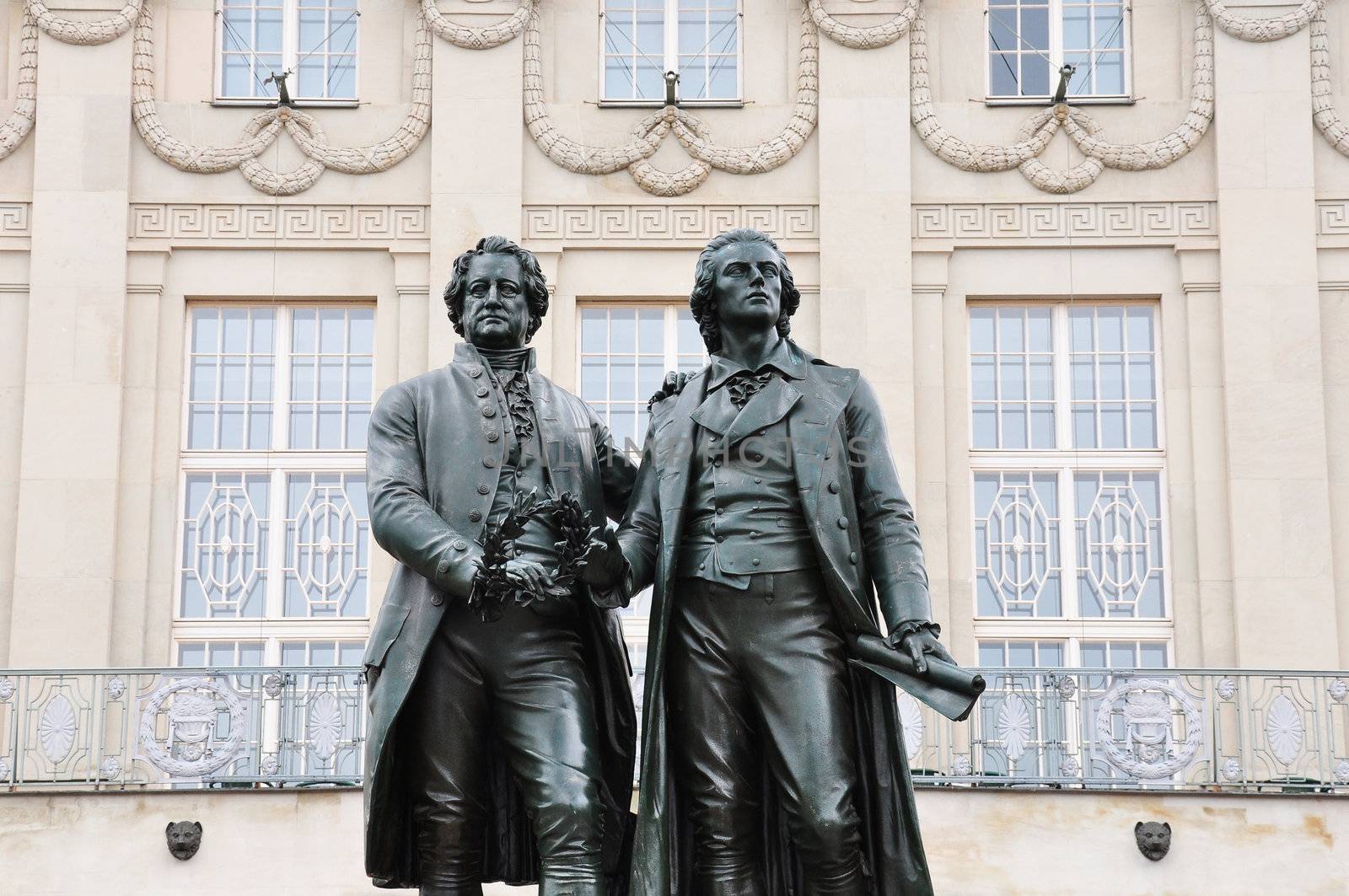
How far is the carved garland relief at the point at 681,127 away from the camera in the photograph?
19266 millimetres

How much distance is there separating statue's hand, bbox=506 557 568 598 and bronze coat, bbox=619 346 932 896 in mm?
360

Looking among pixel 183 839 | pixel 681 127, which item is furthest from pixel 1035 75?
pixel 183 839

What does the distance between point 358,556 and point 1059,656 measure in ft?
17.4

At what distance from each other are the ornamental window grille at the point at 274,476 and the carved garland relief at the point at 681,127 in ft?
3.89

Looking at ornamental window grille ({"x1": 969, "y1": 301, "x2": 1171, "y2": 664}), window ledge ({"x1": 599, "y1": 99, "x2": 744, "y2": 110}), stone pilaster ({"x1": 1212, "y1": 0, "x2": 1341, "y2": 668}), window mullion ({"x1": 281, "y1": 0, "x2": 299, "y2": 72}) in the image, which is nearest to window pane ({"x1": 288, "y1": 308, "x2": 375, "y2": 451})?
window mullion ({"x1": 281, "y1": 0, "x2": 299, "y2": 72})

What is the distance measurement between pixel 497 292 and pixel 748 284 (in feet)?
2.47

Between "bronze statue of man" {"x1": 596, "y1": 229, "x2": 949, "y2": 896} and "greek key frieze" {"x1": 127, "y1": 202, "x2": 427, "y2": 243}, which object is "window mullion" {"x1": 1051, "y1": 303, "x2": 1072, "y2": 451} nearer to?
"greek key frieze" {"x1": 127, "y1": 202, "x2": 427, "y2": 243}

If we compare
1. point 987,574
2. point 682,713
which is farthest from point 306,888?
point 682,713

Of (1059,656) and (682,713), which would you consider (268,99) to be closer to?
(1059,656)

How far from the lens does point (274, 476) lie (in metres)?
19.1

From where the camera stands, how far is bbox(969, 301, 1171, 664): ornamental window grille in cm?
1883

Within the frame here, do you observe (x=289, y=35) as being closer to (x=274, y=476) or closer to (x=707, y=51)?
(x=707, y=51)

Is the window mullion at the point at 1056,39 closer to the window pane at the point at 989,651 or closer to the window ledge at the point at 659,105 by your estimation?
the window ledge at the point at 659,105

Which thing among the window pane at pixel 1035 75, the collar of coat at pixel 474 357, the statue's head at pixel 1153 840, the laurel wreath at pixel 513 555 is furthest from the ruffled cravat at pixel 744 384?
the window pane at pixel 1035 75
